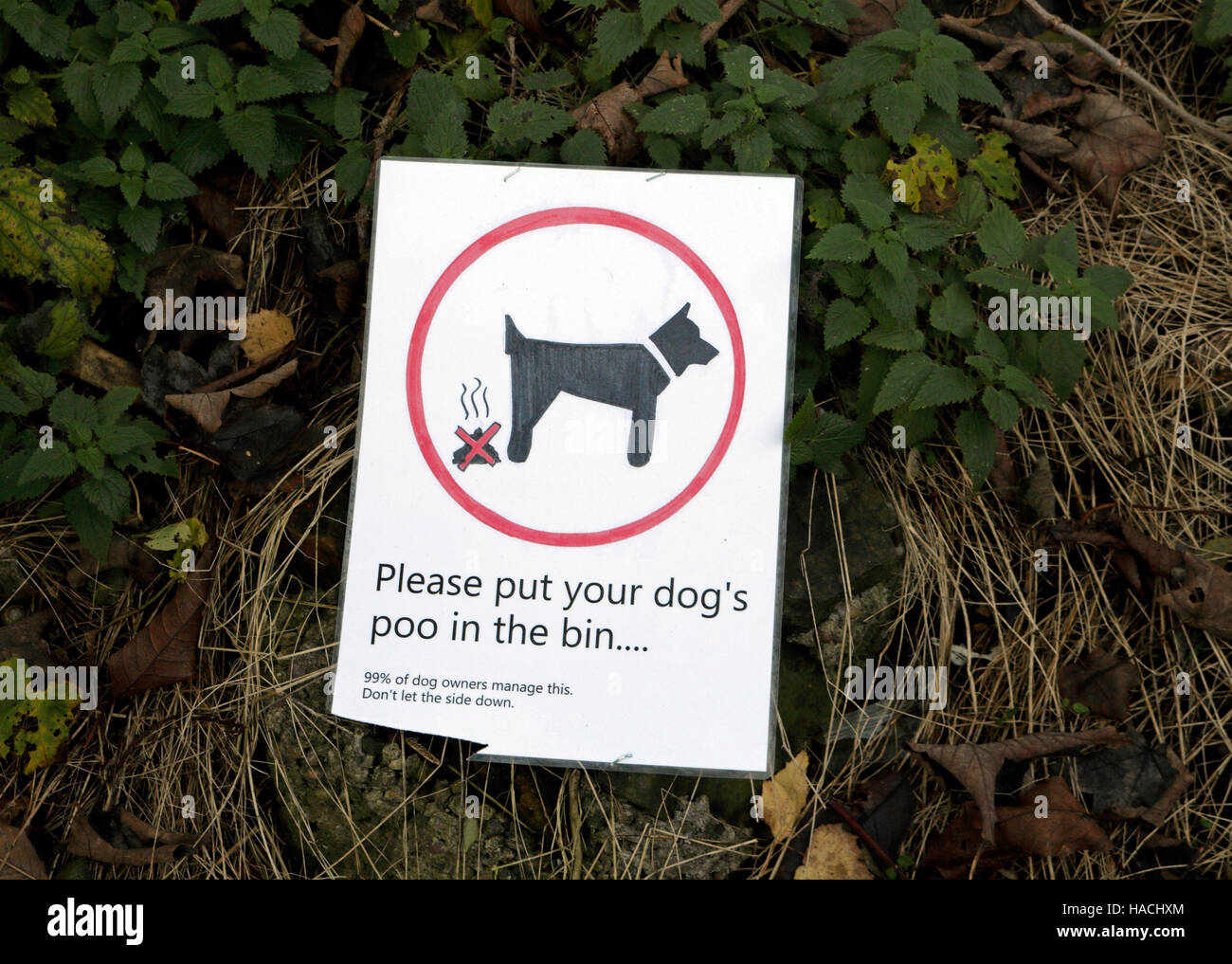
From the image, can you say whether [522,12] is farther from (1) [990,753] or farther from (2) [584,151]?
(1) [990,753]

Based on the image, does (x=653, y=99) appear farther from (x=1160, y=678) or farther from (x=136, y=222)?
(x=1160, y=678)

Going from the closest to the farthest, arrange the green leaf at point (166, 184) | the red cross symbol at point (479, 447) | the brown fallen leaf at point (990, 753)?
the brown fallen leaf at point (990, 753)
the red cross symbol at point (479, 447)
the green leaf at point (166, 184)

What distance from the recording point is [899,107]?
86.4 inches

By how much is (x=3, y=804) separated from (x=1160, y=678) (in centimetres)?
287

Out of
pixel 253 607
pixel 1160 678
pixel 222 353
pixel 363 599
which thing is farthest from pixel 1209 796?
pixel 222 353

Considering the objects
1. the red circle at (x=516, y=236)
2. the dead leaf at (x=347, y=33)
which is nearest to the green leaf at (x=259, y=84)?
the dead leaf at (x=347, y=33)

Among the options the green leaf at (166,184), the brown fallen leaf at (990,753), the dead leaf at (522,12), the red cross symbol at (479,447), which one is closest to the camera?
the brown fallen leaf at (990,753)

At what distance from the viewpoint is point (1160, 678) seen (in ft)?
7.36

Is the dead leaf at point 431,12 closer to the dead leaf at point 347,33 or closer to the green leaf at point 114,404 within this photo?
the dead leaf at point 347,33

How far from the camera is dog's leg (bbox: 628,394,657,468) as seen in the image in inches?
84.9

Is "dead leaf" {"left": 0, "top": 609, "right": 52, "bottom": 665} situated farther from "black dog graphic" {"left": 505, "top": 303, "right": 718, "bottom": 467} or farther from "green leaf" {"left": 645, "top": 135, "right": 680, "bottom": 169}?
"green leaf" {"left": 645, "top": 135, "right": 680, "bottom": 169}

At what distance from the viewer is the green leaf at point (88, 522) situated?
7.21ft
